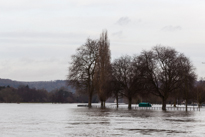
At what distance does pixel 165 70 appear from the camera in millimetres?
90625

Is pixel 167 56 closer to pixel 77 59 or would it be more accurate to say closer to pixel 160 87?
pixel 160 87

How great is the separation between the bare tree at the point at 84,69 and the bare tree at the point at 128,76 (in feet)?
24.4

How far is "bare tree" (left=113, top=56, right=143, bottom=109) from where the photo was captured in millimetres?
91750

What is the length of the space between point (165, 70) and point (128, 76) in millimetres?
11514

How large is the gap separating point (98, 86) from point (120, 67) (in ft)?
26.0

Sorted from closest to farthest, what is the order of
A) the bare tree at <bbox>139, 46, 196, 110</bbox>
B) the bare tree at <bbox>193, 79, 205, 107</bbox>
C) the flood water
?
the flood water, the bare tree at <bbox>139, 46, 196, 110</bbox>, the bare tree at <bbox>193, 79, 205, 107</bbox>

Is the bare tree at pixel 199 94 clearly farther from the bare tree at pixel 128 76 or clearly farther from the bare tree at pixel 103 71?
the bare tree at pixel 103 71

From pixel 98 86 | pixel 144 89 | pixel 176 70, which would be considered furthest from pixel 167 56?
pixel 98 86

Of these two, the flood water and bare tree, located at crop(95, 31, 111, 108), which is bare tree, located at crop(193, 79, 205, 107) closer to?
bare tree, located at crop(95, 31, 111, 108)

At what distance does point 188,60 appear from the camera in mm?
94125

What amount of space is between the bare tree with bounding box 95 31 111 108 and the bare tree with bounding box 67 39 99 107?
2.46 meters

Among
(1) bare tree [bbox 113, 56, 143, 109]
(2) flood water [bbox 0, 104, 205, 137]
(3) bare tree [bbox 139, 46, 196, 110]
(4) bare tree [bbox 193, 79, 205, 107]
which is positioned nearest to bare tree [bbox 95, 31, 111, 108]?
(1) bare tree [bbox 113, 56, 143, 109]

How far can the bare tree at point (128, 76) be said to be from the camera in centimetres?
9175

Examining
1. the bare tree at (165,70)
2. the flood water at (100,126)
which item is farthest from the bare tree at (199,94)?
the flood water at (100,126)
